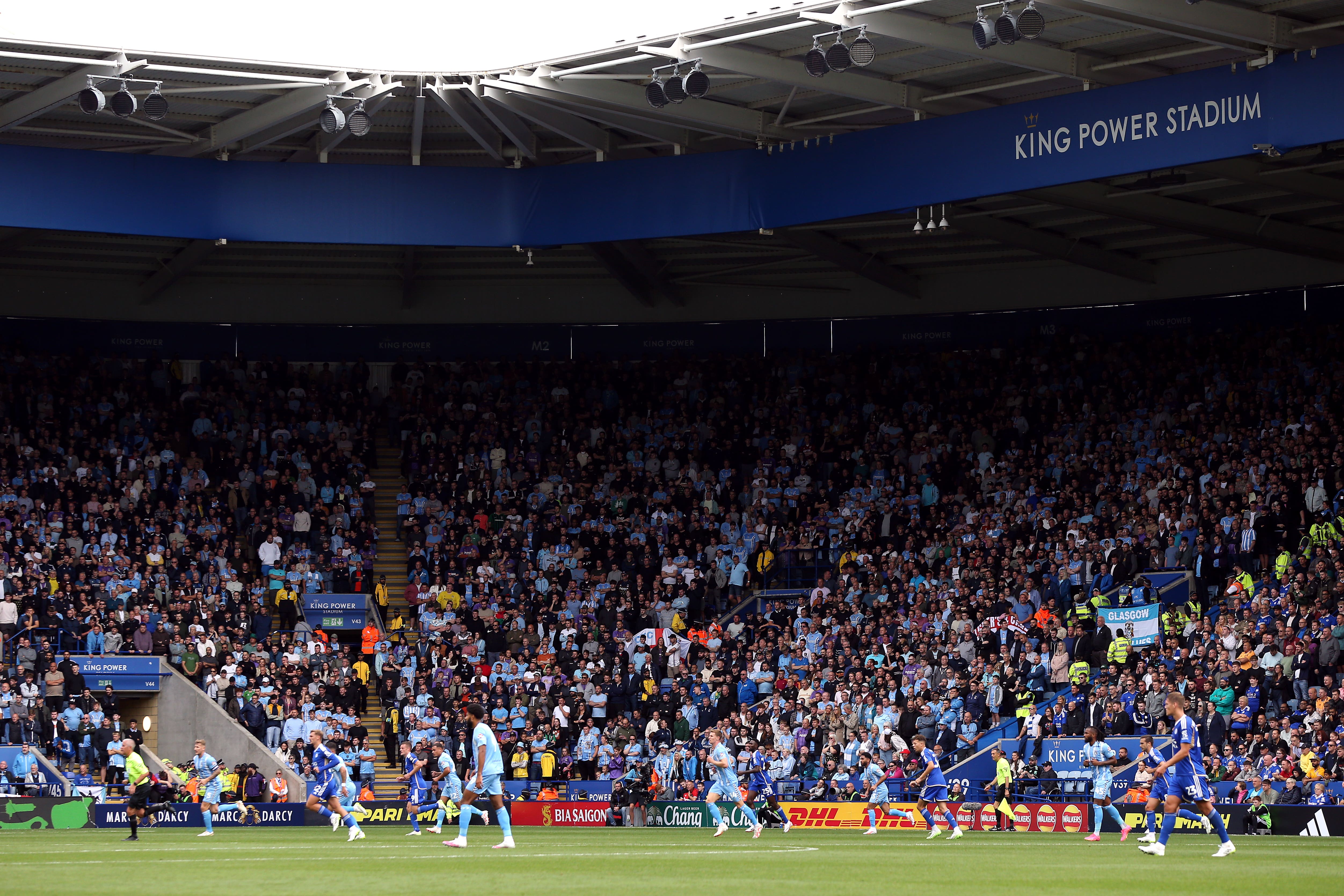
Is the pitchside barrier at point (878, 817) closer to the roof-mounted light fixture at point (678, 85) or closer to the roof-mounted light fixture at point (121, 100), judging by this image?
the roof-mounted light fixture at point (678, 85)

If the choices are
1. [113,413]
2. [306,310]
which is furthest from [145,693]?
[306,310]

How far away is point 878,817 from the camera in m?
32.2

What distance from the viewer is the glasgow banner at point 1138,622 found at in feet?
107

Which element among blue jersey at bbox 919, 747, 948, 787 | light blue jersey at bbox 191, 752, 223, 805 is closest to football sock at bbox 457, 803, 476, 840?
light blue jersey at bbox 191, 752, 223, 805

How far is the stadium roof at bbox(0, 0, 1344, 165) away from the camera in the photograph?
1113 inches

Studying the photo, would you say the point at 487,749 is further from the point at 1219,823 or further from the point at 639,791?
the point at 639,791

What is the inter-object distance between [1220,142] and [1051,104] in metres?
3.53

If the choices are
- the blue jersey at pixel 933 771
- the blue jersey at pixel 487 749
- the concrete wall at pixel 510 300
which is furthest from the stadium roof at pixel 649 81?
the blue jersey at pixel 487 749

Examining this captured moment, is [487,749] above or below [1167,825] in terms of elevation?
above

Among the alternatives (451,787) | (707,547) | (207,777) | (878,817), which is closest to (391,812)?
(207,777)

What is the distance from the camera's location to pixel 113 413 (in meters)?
45.1

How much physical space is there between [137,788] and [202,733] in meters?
11.5

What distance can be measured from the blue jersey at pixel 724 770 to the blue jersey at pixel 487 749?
650 cm

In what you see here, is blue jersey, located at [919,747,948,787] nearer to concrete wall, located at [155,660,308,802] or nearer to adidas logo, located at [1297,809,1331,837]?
adidas logo, located at [1297,809,1331,837]
